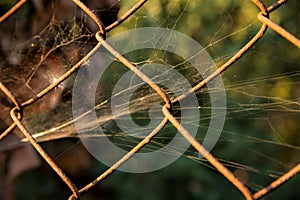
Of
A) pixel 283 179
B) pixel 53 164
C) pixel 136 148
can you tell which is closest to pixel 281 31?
pixel 283 179

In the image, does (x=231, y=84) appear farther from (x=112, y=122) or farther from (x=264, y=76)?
(x=264, y=76)

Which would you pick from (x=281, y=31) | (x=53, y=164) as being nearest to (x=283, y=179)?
(x=281, y=31)

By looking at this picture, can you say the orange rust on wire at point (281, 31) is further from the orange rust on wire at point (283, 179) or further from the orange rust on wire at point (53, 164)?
the orange rust on wire at point (53, 164)

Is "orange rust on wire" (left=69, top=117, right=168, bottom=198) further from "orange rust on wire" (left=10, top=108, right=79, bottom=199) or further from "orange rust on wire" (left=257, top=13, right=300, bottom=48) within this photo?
"orange rust on wire" (left=257, top=13, right=300, bottom=48)

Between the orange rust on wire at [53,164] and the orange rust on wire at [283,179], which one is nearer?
the orange rust on wire at [283,179]

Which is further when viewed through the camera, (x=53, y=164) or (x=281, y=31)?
(x=53, y=164)

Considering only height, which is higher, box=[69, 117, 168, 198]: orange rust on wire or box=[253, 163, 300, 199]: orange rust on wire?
box=[69, 117, 168, 198]: orange rust on wire

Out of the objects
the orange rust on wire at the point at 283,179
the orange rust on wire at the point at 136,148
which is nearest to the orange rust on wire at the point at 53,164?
the orange rust on wire at the point at 136,148

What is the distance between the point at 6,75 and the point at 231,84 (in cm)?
97

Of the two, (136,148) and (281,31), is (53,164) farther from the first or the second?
(281,31)

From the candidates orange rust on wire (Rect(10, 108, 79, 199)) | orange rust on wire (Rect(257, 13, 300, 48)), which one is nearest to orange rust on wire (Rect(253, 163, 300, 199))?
orange rust on wire (Rect(257, 13, 300, 48))

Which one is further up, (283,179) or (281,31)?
(281,31)

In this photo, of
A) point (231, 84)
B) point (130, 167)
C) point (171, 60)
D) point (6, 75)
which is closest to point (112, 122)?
point (171, 60)

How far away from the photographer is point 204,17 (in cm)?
281
